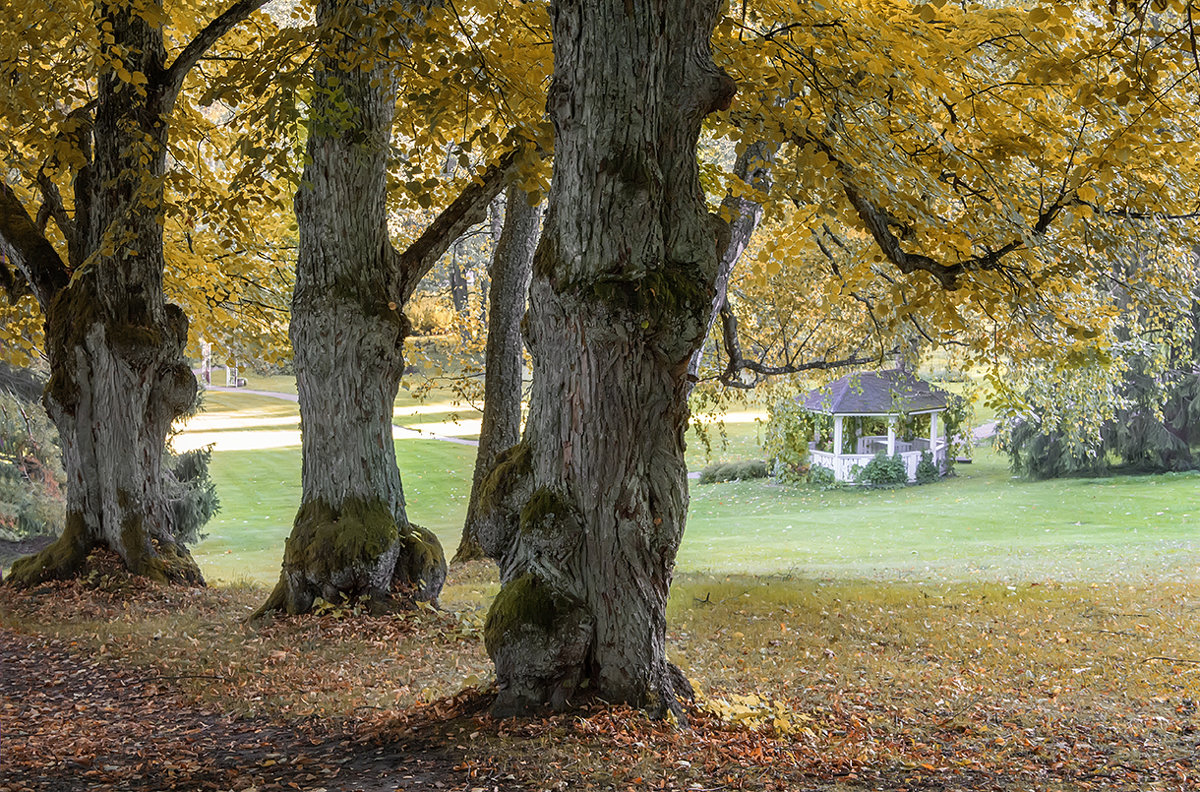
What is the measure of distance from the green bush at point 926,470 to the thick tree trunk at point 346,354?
27.7m

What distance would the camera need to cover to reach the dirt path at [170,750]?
4277 millimetres

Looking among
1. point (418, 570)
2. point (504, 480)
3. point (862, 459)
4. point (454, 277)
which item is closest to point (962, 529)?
point (862, 459)

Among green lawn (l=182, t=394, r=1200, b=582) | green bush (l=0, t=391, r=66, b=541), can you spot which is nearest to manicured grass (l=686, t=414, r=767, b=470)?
green lawn (l=182, t=394, r=1200, b=582)

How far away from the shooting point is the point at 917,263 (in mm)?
6477

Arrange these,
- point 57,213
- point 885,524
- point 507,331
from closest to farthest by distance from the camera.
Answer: point 57,213 → point 507,331 → point 885,524

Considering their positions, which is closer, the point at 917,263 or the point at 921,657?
the point at 917,263

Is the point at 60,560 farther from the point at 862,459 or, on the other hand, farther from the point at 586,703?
the point at 862,459

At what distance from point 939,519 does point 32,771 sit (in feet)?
80.6

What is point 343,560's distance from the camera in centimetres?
812

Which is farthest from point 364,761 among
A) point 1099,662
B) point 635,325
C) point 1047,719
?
point 1099,662

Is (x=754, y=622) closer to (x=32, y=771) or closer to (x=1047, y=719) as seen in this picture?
(x=1047, y=719)

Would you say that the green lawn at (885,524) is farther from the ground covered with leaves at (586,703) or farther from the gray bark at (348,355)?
the gray bark at (348,355)

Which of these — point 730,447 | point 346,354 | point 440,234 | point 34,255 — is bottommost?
point 730,447

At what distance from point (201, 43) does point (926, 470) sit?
2873 cm
